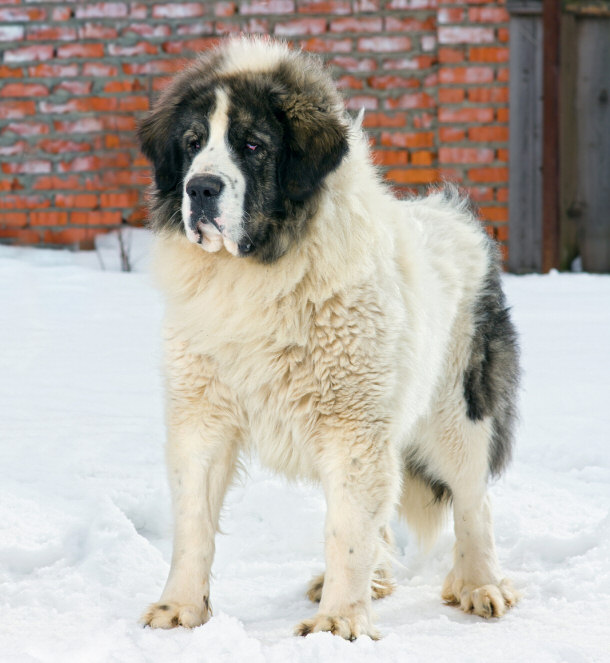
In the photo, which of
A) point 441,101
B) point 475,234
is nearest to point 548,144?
point 441,101

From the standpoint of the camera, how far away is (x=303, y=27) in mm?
7734

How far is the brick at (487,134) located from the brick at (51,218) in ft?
10.4

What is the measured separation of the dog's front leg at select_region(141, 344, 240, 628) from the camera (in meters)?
2.91

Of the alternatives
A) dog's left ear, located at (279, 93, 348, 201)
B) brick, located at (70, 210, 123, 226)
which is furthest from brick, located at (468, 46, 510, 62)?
dog's left ear, located at (279, 93, 348, 201)

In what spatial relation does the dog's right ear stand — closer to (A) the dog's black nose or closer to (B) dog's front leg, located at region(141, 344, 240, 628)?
(A) the dog's black nose

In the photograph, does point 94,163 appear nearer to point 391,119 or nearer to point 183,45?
point 183,45

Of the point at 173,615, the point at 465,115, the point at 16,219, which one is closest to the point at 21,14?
the point at 16,219

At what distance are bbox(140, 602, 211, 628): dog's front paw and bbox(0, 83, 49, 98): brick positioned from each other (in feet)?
19.6

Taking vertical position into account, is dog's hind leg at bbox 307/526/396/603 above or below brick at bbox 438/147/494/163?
below

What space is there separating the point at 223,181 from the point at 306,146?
30cm

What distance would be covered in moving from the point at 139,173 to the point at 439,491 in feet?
16.1

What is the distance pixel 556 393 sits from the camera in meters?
5.33

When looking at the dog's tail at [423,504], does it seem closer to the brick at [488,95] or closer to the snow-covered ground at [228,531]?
the snow-covered ground at [228,531]

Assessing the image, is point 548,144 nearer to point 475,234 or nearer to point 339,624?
point 475,234
